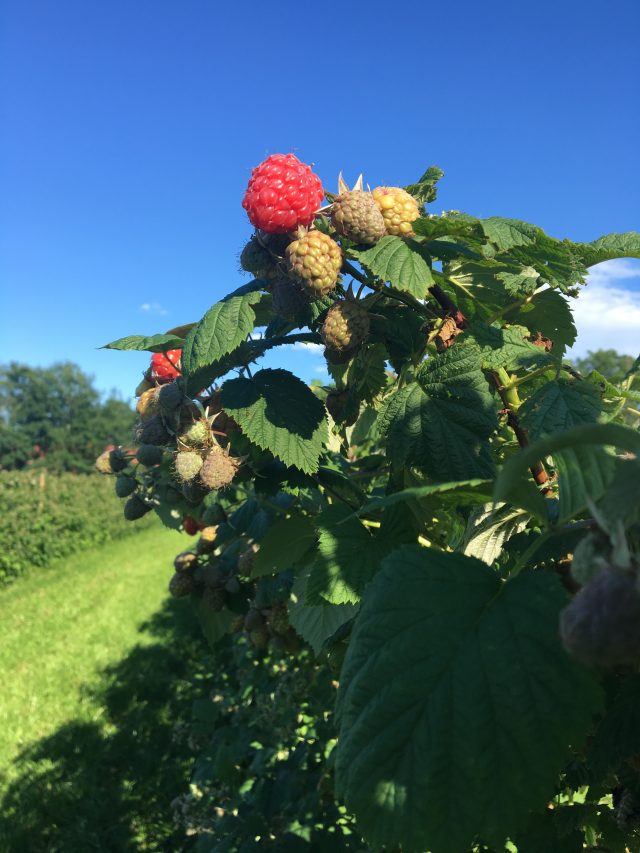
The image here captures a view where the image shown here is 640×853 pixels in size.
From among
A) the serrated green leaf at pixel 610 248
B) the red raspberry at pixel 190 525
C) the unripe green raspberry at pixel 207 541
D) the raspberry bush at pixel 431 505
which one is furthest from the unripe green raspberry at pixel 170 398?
the red raspberry at pixel 190 525

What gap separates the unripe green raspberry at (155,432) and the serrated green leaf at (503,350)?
80 centimetres

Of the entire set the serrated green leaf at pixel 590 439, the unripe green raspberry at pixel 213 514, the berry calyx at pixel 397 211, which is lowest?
the unripe green raspberry at pixel 213 514

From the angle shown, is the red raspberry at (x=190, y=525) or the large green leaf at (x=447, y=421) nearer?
the large green leaf at (x=447, y=421)

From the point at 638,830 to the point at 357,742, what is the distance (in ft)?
2.36

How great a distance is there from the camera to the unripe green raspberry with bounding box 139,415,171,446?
59.6 inches

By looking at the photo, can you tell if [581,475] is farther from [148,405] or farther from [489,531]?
[148,405]

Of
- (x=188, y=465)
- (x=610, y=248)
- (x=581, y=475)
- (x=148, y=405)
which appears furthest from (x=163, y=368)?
(x=581, y=475)

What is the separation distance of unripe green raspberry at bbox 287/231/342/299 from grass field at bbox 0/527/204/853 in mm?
4254

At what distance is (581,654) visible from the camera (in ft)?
1.55

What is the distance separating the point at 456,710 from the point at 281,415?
2.74 ft

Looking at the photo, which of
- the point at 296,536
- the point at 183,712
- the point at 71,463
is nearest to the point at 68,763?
the point at 183,712

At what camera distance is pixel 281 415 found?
4.43 feet

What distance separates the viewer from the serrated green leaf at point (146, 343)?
1.40 m

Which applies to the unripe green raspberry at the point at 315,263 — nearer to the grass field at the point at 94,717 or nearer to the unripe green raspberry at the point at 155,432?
the unripe green raspberry at the point at 155,432
